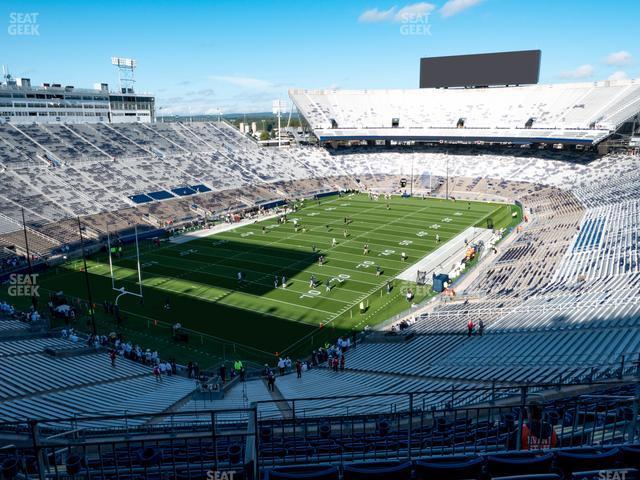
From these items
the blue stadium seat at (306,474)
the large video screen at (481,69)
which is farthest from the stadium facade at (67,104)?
the blue stadium seat at (306,474)

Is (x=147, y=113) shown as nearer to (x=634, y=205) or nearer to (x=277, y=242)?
(x=277, y=242)

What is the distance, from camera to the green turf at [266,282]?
2288 cm

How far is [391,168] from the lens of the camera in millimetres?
67062

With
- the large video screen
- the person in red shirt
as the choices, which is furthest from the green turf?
the large video screen

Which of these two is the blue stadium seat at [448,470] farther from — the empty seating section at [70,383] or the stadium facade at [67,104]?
the stadium facade at [67,104]

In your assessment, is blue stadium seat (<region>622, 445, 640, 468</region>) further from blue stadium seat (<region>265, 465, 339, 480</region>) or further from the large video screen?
the large video screen

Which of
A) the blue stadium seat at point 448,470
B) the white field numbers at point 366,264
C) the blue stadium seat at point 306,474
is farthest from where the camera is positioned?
the white field numbers at point 366,264

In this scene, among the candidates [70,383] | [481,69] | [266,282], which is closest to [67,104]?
[266,282]

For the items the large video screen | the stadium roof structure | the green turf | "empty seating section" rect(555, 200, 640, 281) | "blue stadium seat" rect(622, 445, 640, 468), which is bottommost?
the green turf

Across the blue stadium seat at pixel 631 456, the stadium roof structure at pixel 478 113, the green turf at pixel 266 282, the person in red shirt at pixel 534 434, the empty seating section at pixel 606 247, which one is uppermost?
the stadium roof structure at pixel 478 113

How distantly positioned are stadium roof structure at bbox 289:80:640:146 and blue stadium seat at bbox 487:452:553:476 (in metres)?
56.4

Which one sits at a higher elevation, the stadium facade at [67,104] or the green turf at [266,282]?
the stadium facade at [67,104]

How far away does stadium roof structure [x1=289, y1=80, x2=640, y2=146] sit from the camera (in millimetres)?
57906

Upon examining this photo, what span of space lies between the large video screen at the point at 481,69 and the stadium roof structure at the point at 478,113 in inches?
59.4
